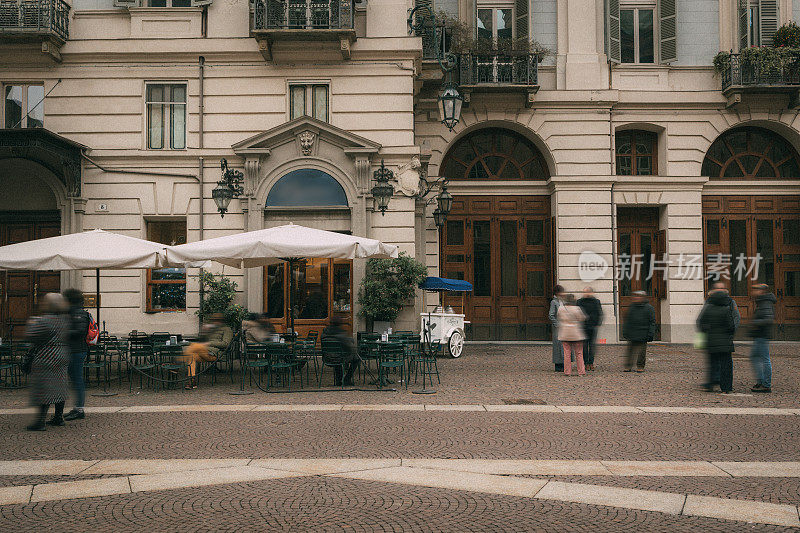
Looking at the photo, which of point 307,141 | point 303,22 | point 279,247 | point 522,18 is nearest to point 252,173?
point 307,141

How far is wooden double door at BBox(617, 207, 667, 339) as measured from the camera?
2223 centimetres

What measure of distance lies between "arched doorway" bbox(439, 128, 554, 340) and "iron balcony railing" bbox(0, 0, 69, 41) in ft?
40.8

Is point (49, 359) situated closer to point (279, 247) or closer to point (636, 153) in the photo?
point (279, 247)

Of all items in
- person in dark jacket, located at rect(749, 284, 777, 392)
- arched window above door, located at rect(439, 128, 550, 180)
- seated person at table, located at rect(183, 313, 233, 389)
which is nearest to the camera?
person in dark jacket, located at rect(749, 284, 777, 392)

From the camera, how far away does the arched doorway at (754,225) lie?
22453mm

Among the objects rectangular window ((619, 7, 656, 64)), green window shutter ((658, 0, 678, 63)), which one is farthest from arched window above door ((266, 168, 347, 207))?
green window shutter ((658, 0, 678, 63))

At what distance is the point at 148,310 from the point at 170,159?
4.39 metres

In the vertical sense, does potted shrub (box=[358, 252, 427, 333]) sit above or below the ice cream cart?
above

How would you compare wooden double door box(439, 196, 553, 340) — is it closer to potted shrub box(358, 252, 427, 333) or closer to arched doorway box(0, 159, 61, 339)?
Result: potted shrub box(358, 252, 427, 333)

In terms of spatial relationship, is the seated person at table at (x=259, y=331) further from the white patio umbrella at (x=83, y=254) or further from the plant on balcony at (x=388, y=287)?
the plant on balcony at (x=388, y=287)

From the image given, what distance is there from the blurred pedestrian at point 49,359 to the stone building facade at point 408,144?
9391 millimetres

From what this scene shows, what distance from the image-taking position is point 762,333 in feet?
39.2

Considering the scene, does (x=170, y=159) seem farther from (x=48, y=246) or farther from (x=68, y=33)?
(x=48, y=246)

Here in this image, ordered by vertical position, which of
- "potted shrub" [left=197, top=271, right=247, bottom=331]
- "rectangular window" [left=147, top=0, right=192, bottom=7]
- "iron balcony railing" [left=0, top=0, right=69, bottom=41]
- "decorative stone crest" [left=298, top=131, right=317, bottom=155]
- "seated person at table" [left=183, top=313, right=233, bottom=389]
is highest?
"rectangular window" [left=147, top=0, right=192, bottom=7]
